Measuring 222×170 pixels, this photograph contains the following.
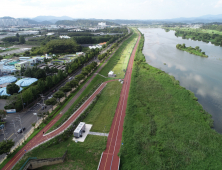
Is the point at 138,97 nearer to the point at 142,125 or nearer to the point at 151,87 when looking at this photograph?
the point at 151,87

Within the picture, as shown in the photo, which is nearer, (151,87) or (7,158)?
(7,158)

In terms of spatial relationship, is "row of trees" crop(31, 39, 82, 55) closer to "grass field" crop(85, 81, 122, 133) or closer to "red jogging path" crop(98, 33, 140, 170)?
"grass field" crop(85, 81, 122, 133)

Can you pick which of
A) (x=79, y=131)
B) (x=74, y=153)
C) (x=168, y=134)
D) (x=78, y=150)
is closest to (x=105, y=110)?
(x=79, y=131)

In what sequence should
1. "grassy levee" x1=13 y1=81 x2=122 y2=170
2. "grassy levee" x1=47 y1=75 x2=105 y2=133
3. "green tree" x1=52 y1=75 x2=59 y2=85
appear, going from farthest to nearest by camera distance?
"green tree" x1=52 y1=75 x2=59 y2=85 < "grassy levee" x1=47 y1=75 x2=105 y2=133 < "grassy levee" x1=13 y1=81 x2=122 y2=170

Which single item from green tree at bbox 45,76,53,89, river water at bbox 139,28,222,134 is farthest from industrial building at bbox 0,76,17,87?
river water at bbox 139,28,222,134

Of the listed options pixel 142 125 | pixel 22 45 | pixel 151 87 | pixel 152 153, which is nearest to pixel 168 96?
pixel 151 87

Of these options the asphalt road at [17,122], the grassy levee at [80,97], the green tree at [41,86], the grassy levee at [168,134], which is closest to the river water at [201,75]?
the grassy levee at [168,134]

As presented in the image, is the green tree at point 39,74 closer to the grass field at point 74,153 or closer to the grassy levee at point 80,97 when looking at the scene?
the grassy levee at point 80,97
